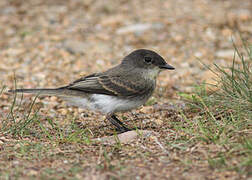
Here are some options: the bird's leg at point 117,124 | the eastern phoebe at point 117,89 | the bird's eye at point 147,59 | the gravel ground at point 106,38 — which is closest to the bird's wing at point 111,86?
the eastern phoebe at point 117,89

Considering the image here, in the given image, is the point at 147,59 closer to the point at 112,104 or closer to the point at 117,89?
the point at 117,89

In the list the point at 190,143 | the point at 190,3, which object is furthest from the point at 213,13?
the point at 190,143

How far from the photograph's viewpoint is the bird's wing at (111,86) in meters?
5.85

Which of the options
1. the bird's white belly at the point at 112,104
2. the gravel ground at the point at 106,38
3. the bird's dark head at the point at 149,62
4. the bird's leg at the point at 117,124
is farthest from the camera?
the gravel ground at the point at 106,38

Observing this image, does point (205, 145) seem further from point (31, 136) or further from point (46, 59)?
point (46, 59)

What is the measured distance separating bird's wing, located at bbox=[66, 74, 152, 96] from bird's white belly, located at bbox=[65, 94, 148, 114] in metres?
0.08

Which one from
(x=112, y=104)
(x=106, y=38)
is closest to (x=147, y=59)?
(x=112, y=104)

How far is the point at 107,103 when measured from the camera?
5.83 metres

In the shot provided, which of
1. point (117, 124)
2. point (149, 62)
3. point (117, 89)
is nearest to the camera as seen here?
point (117, 124)

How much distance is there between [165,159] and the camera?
430cm

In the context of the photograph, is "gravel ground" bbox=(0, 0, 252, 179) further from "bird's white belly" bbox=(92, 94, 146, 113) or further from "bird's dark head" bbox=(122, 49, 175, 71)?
"bird's dark head" bbox=(122, 49, 175, 71)

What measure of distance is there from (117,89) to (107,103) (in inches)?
9.7

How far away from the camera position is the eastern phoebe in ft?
19.1

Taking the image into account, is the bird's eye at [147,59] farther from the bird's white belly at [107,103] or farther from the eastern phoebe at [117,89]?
the bird's white belly at [107,103]
